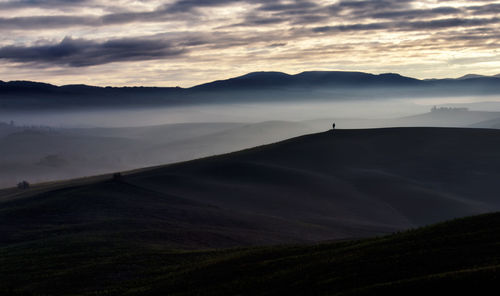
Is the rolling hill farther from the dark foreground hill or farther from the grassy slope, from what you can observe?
the dark foreground hill

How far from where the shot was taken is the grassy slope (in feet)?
78.2

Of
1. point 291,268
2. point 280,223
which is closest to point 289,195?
point 280,223

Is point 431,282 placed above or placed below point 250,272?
above

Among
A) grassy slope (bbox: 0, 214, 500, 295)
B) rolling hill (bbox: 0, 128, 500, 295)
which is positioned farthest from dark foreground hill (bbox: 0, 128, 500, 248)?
grassy slope (bbox: 0, 214, 500, 295)

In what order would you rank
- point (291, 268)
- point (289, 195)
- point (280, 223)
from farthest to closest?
point (289, 195) < point (280, 223) < point (291, 268)

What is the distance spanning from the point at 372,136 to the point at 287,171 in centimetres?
3855

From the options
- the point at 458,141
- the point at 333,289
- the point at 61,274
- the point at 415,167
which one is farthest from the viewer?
the point at 458,141

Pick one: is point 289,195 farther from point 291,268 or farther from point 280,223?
point 291,268

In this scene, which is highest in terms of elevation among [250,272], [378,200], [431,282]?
[431,282]

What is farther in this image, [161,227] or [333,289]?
[161,227]

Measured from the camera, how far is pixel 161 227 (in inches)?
2422

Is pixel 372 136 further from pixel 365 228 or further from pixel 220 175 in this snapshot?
pixel 365 228

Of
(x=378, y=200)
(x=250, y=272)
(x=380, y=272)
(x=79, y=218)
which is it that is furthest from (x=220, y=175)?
(x=380, y=272)

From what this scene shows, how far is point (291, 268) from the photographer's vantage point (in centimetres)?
3036
